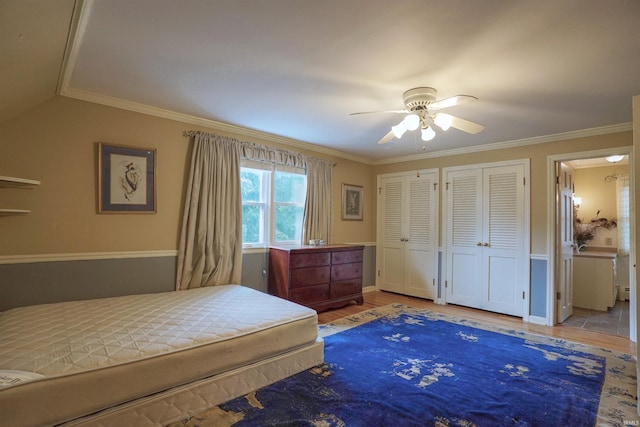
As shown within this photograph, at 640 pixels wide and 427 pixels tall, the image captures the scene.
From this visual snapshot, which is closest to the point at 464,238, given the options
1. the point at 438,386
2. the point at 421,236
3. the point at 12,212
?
the point at 421,236

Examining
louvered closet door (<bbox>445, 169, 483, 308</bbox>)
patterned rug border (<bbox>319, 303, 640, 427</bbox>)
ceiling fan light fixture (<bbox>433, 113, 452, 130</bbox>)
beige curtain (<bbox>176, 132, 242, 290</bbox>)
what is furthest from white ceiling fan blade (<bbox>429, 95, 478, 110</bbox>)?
louvered closet door (<bbox>445, 169, 483, 308</bbox>)

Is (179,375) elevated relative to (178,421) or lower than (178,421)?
elevated

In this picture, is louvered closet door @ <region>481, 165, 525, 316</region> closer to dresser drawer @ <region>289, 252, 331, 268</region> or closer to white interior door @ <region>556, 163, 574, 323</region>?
white interior door @ <region>556, 163, 574, 323</region>

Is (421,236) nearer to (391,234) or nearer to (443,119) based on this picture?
(391,234)

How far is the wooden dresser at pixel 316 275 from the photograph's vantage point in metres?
3.85

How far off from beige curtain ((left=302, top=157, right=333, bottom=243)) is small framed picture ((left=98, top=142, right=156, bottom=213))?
2.03 m

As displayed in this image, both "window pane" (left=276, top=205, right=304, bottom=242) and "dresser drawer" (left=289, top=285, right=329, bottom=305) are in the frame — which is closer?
"dresser drawer" (left=289, top=285, right=329, bottom=305)

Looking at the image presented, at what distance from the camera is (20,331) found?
Result: 194cm

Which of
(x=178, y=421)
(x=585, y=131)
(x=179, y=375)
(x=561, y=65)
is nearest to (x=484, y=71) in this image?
(x=561, y=65)

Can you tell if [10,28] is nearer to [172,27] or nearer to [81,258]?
[172,27]

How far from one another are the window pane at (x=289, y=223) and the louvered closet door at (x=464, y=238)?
225 cm

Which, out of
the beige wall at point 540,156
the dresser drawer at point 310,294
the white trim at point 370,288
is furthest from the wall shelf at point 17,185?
the beige wall at point 540,156

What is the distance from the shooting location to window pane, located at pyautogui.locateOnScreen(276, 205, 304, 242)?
4345mm

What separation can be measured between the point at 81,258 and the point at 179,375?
5.57 feet
